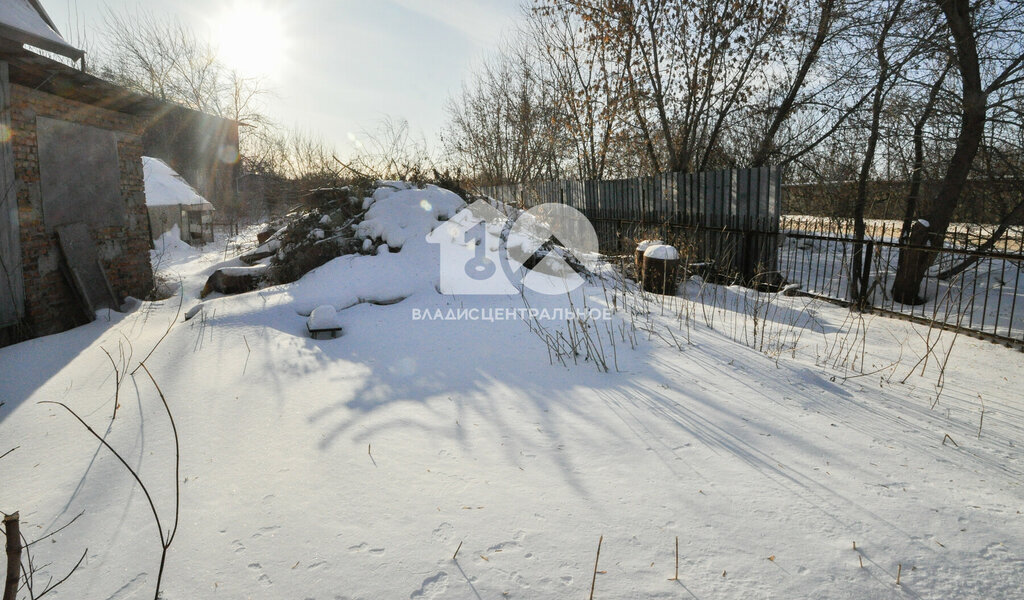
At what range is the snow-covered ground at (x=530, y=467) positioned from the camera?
1.79 meters

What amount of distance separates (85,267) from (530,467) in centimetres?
706

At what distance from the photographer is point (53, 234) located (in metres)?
6.27

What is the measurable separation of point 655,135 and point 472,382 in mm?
8279

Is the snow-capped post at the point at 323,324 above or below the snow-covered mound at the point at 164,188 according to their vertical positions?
below

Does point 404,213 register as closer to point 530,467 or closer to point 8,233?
point 8,233

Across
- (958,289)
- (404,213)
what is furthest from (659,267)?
(958,289)

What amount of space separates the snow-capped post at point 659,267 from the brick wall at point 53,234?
24.2 feet

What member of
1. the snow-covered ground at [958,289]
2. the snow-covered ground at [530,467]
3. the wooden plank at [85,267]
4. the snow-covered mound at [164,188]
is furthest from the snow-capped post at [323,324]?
the snow-covered mound at [164,188]

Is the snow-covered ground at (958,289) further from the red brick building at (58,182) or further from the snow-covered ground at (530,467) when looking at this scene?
the red brick building at (58,182)
